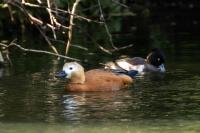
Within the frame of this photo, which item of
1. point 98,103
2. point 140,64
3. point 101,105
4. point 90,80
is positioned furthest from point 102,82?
point 140,64

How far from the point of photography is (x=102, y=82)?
1420 centimetres

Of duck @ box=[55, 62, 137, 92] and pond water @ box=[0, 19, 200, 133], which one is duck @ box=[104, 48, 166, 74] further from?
duck @ box=[55, 62, 137, 92]

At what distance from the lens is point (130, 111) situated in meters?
11.8

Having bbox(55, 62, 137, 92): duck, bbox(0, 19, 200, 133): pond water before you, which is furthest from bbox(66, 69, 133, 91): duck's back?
bbox(0, 19, 200, 133): pond water

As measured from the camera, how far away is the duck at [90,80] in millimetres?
14070

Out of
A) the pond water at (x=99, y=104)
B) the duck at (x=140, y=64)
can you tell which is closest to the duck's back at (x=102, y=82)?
the pond water at (x=99, y=104)

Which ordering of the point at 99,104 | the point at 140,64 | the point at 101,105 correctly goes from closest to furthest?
the point at 101,105
the point at 99,104
the point at 140,64

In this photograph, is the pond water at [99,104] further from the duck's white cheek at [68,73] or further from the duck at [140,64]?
the duck at [140,64]

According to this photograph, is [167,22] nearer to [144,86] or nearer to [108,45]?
[108,45]

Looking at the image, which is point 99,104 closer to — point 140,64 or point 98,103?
point 98,103

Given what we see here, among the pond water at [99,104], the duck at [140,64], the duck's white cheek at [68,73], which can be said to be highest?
the duck at [140,64]

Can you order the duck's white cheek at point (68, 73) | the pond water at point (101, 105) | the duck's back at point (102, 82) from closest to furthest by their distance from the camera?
the pond water at point (101, 105)
the duck's back at point (102, 82)
the duck's white cheek at point (68, 73)

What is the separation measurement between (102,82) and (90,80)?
22cm

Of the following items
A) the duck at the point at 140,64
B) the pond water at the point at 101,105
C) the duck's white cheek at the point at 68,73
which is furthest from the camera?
the duck at the point at 140,64
